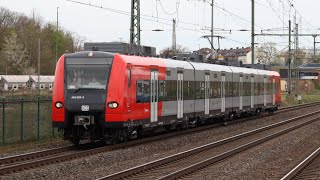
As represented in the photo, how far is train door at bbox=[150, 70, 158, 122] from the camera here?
753 inches

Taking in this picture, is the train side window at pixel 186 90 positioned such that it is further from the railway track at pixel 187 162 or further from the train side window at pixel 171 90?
the railway track at pixel 187 162

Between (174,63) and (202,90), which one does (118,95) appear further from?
(202,90)

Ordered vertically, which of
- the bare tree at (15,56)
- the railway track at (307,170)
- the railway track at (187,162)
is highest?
the bare tree at (15,56)

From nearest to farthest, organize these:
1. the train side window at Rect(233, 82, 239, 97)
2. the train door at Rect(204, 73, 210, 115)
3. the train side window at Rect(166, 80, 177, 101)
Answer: the train side window at Rect(166, 80, 177, 101)
the train door at Rect(204, 73, 210, 115)
the train side window at Rect(233, 82, 239, 97)

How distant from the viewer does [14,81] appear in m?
70.8

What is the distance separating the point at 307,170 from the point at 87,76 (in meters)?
7.19

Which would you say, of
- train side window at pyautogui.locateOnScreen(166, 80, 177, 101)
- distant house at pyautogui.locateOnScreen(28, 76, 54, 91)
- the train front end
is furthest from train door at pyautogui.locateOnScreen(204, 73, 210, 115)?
distant house at pyautogui.locateOnScreen(28, 76, 54, 91)

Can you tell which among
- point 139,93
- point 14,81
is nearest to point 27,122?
point 139,93

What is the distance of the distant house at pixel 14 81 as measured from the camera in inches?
2680

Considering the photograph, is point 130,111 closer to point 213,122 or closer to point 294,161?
point 294,161

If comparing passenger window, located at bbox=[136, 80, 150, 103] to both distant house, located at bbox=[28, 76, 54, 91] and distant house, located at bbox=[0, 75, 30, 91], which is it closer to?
distant house, located at bbox=[0, 75, 30, 91]

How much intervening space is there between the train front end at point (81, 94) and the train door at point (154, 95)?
2.61 meters

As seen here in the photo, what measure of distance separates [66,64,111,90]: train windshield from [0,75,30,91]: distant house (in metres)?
52.3

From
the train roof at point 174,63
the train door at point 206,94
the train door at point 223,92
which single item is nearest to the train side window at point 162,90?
the train roof at point 174,63
